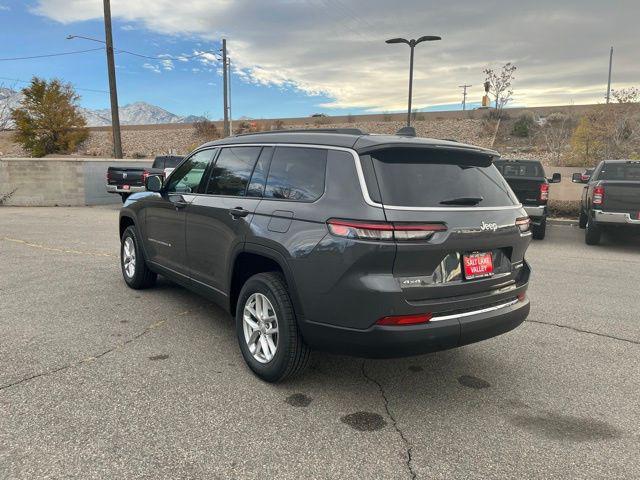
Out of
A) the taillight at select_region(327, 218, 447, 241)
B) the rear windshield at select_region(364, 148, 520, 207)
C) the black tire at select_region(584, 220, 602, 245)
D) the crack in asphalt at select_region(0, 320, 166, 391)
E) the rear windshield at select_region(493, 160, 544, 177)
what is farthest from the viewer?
the rear windshield at select_region(493, 160, 544, 177)

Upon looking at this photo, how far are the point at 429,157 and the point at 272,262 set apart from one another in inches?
52.9

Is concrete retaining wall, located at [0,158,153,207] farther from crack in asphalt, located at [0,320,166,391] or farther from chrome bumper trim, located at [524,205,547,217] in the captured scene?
crack in asphalt, located at [0,320,166,391]

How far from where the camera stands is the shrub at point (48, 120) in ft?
109

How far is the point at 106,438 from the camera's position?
294 cm

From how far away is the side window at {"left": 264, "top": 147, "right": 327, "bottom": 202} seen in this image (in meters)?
3.48

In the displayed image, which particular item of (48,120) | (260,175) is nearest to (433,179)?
(260,175)

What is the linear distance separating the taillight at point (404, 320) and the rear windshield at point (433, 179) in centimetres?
68

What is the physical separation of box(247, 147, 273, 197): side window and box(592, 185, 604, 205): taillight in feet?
26.6

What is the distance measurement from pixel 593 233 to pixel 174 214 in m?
8.84

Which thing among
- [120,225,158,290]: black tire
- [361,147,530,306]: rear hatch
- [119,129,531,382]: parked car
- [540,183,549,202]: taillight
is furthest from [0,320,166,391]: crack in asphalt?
[540,183,549,202]: taillight

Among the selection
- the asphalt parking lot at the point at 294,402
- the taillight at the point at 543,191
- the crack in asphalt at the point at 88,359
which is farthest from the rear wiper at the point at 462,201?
the taillight at the point at 543,191

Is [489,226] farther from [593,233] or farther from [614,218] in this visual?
[593,233]

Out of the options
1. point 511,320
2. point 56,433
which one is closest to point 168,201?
point 56,433

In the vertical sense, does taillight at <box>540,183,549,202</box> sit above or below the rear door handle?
below
